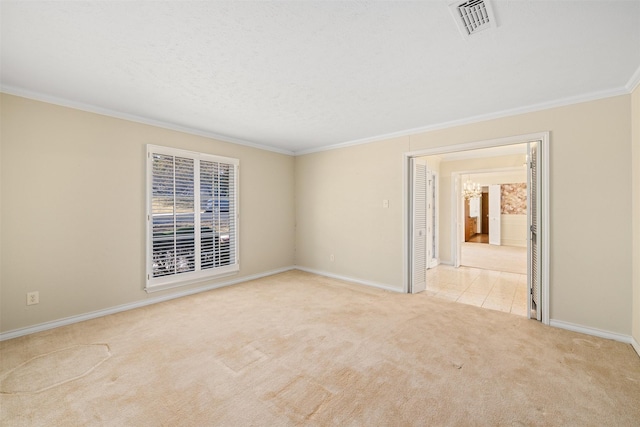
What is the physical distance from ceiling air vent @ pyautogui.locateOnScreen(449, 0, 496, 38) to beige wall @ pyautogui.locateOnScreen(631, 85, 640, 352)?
1.96 meters

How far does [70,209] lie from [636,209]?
19.2 feet

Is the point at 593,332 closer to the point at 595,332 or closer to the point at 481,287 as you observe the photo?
the point at 595,332

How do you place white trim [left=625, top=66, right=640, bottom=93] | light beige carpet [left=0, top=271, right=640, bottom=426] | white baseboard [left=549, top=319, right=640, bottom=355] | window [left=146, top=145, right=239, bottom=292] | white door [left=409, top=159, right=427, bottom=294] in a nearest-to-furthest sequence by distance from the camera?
light beige carpet [left=0, top=271, right=640, bottom=426], white trim [left=625, top=66, right=640, bottom=93], white baseboard [left=549, top=319, right=640, bottom=355], window [left=146, top=145, right=239, bottom=292], white door [left=409, top=159, right=427, bottom=294]

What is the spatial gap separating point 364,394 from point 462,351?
1145 millimetres

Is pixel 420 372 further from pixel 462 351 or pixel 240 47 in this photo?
pixel 240 47

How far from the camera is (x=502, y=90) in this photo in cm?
276

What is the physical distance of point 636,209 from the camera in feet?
8.46

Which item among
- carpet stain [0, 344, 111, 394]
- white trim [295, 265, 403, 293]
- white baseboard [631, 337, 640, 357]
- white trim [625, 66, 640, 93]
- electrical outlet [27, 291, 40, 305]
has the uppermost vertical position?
white trim [625, 66, 640, 93]

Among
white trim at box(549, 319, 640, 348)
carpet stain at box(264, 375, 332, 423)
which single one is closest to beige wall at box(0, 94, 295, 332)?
carpet stain at box(264, 375, 332, 423)

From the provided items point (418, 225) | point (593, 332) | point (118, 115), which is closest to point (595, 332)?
point (593, 332)

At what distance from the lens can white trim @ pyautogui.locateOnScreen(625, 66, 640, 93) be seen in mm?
2399

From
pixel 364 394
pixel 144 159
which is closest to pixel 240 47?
pixel 144 159

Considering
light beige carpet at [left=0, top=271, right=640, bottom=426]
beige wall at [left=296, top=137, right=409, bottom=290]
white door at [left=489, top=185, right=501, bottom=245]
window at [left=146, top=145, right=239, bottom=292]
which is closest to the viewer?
light beige carpet at [left=0, top=271, right=640, bottom=426]

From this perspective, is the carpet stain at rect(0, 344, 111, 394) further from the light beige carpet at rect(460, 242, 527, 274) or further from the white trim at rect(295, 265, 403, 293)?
the light beige carpet at rect(460, 242, 527, 274)
